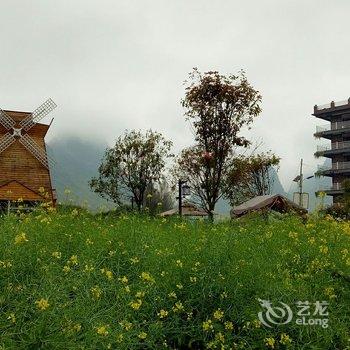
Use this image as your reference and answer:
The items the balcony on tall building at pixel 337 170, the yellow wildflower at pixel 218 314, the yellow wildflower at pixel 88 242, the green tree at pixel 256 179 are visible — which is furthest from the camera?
the balcony on tall building at pixel 337 170

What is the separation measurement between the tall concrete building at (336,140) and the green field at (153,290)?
6196cm

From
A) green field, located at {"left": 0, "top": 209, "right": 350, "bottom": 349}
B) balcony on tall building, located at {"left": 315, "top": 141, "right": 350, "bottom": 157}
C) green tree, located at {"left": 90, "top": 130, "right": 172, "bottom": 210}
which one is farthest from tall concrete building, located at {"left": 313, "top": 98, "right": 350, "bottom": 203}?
green field, located at {"left": 0, "top": 209, "right": 350, "bottom": 349}

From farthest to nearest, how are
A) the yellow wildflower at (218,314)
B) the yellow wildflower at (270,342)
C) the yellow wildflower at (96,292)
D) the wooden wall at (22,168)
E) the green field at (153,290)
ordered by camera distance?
the wooden wall at (22,168), the yellow wildflower at (218,314), the yellow wildflower at (270,342), the yellow wildflower at (96,292), the green field at (153,290)

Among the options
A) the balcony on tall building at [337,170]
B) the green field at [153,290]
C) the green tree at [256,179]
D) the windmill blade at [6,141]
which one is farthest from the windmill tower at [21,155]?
the balcony on tall building at [337,170]

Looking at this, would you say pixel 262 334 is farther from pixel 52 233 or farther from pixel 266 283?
pixel 52 233

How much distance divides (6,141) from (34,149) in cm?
213

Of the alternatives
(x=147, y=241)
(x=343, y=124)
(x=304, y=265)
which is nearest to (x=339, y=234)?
(x=304, y=265)

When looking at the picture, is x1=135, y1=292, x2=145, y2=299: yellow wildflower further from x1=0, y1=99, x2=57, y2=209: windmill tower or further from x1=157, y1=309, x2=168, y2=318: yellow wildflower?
x1=0, y1=99, x2=57, y2=209: windmill tower

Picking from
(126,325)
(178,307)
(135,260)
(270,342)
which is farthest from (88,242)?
(270,342)

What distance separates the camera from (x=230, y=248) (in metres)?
7.14

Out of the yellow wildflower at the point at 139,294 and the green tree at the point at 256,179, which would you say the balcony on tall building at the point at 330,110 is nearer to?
the green tree at the point at 256,179

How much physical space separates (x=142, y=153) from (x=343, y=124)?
101 feet

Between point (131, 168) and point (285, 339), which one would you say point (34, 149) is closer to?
point (131, 168)

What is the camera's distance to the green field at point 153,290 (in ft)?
15.3
